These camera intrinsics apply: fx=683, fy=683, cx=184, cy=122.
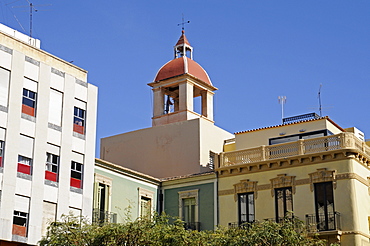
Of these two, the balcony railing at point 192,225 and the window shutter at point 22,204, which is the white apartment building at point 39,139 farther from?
the balcony railing at point 192,225

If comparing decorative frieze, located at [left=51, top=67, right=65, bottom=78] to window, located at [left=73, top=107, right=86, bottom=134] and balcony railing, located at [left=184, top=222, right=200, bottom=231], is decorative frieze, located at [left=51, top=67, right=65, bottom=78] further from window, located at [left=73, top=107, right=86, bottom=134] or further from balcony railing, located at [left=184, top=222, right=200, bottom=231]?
balcony railing, located at [left=184, top=222, right=200, bottom=231]

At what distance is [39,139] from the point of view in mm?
33438

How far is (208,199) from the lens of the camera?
1561 inches

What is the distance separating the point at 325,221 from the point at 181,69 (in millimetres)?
16202

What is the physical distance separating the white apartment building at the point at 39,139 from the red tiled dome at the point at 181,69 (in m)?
10.4

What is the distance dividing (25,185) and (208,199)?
38.3 feet

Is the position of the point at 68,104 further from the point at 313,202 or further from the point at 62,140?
the point at 313,202

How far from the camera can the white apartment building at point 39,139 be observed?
31672 mm

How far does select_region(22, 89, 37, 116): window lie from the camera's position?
33.1m

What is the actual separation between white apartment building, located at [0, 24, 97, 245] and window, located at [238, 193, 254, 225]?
8546mm

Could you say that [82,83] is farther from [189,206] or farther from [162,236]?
[162,236]

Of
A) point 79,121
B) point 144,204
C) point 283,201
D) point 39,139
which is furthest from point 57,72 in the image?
point 283,201

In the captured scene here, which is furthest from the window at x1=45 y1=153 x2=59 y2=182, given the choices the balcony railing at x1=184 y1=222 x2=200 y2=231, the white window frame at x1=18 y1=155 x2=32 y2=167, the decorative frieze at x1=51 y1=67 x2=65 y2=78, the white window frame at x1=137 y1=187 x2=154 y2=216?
the balcony railing at x1=184 y1=222 x2=200 y2=231

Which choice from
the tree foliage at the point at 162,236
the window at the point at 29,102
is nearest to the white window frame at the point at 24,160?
the window at the point at 29,102
